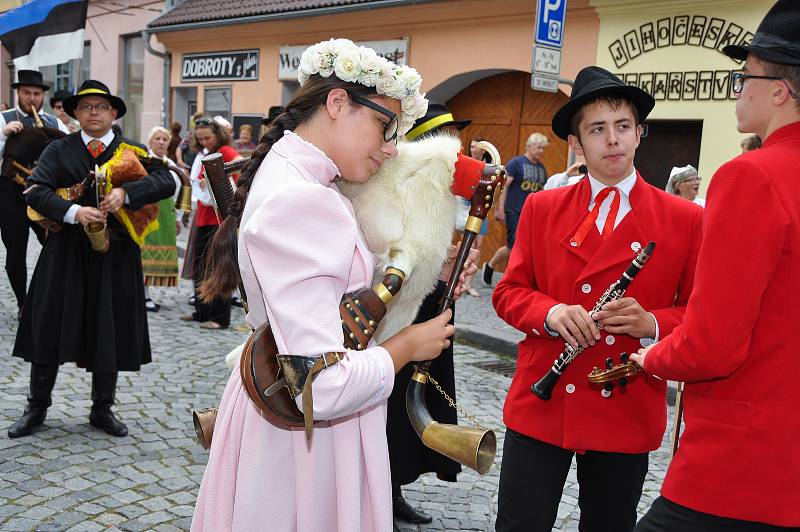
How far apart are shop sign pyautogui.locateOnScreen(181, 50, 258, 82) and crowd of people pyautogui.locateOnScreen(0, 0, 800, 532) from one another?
14.6m

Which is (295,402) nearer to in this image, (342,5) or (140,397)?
(140,397)

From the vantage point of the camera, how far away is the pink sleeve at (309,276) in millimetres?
1668

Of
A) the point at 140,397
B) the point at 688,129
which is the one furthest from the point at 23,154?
the point at 688,129

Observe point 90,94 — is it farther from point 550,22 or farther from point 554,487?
point 550,22

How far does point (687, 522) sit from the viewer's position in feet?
6.22

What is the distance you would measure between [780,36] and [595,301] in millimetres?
998

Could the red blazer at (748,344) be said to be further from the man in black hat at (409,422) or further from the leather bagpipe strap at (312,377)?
the man in black hat at (409,422)

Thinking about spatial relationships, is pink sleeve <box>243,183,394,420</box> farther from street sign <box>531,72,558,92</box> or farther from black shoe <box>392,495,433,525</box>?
street sign <box>531,72,558,92</box>

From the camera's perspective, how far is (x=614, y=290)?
246 centimetres

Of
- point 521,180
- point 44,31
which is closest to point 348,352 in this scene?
point 44,31

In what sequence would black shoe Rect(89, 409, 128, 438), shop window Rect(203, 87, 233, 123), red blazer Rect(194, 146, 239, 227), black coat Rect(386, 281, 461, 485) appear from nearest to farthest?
black coat Rect(386, 281, 461, 485)
black shoe Rect(89, 409, 128, 438)
red blazer Rect(194, 146, 239, 227)
shop window Rect(203, 87, 233, 123)

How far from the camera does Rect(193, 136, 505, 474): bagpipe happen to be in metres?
1.78

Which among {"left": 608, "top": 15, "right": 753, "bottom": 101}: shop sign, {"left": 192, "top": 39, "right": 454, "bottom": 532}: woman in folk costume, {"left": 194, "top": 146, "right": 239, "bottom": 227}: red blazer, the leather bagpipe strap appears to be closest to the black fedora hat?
{"left": 192, "top": 39, "right": 454, "bottom": 532}: woman in folk costume

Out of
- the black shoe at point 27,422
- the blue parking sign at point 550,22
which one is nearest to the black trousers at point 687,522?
the black shoe at point 27,422
